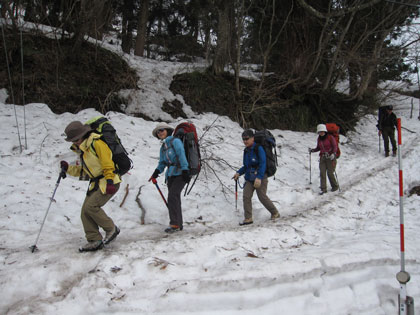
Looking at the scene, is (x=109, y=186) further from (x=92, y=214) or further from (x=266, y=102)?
(x=266, y=102)

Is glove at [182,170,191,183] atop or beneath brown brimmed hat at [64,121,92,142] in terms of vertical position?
beneath

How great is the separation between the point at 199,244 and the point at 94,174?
6.13 feet

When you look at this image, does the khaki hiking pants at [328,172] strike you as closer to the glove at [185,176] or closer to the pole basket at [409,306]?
the glove at [185,176]

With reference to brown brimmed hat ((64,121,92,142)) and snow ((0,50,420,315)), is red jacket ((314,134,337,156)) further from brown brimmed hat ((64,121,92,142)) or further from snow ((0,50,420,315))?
brown brimmed hat ((64,121,92,142))

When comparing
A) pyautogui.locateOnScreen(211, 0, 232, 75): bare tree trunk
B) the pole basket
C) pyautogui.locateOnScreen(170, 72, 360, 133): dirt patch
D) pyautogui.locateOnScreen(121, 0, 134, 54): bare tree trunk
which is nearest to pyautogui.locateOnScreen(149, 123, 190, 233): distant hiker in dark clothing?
the pole basket

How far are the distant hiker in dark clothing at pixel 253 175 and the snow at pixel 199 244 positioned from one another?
0.47 meters

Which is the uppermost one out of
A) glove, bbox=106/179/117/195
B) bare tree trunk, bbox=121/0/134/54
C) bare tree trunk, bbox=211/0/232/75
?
bare tree trunk, bbox=121/0/134/54

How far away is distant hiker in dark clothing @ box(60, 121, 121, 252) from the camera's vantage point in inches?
163

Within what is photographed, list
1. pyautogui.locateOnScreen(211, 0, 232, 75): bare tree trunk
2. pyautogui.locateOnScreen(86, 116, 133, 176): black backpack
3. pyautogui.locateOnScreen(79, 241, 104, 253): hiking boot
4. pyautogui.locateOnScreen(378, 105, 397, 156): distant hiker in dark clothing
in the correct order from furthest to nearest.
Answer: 1. pyautogui.locateOnScreen(211, 0, 232, 75): bare tree trunk
2. pyautogui.locateOnScreen(378, 105, 397, 156): distant hiker in dark clothing
3. pyautogui.locateOnScreen(86, 116, 133, 176): black backpack
4. pyautogui.locateOnScreen(79, 241, 104, 253): hiking boot

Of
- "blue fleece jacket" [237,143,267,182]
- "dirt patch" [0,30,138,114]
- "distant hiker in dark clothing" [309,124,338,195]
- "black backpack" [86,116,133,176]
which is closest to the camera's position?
"black backpack" [86,116,133,176]

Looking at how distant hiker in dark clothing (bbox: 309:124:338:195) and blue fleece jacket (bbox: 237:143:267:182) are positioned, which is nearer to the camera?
blue fleece jacket (bbox: 237:143:267:182)

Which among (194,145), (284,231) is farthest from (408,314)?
(194,145)

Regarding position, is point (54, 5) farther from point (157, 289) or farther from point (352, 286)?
point (352, 286)

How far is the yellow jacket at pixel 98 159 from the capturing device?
4141mm
